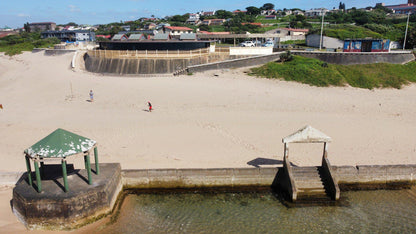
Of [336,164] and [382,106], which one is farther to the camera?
[382,106]

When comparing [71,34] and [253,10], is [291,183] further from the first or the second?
[253,10]

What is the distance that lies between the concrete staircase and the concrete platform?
741 centimetres

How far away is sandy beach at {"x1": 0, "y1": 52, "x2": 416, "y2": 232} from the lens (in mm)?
14961

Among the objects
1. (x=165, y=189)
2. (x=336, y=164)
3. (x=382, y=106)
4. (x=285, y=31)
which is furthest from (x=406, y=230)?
(x=285, y=31)

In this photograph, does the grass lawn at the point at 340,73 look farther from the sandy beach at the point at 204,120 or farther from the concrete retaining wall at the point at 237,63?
the sandy beach at the point at 204,120

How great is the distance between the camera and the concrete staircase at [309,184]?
12.7 metres

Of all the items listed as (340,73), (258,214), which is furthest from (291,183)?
(340,73)

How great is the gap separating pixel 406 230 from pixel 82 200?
11131 mm

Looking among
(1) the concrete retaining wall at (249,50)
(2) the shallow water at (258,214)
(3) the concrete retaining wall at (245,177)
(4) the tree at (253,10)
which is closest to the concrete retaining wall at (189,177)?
(3) the concrete retaining wall at (245,177)

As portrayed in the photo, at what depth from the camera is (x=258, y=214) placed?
11680mm

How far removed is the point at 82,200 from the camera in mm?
10383

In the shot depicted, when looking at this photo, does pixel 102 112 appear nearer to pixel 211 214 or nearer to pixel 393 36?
pixel 211 214

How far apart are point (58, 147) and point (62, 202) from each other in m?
1.79

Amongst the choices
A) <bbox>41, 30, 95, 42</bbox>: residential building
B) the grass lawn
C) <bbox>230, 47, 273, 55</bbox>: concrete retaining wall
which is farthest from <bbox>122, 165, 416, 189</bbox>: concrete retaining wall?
<bbox>41, 30, 95, 42</bbox>: residential building
